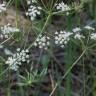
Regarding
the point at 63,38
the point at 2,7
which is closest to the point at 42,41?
the point at 63,38

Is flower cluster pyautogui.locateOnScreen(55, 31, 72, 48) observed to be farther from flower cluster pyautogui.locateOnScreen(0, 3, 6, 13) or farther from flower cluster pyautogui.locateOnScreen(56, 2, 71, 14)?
flower cluster pyautogui.locateOnScreen(0, 3, 6, 13)

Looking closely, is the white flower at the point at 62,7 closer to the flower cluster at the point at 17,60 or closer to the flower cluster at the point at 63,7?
the flower cluster at the point at 63,7

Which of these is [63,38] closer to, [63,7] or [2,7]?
[63,7]

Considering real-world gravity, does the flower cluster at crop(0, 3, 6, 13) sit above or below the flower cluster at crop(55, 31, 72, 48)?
above

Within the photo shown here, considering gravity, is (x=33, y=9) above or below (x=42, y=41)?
above

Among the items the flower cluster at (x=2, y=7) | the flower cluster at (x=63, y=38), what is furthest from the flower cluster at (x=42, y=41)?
the flower cluster at (x=2, y=7)

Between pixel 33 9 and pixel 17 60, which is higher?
pixel 33 9

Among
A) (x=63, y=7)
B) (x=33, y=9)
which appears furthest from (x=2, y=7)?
(x=63, y=7)

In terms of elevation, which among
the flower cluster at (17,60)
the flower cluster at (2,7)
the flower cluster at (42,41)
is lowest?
the flower cluster at (17,60)

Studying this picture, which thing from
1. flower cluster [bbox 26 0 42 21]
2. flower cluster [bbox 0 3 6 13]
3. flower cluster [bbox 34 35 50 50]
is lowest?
flower cluster [bbox 34 35 50 50]

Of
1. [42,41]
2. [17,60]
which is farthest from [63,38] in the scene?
[17,60]

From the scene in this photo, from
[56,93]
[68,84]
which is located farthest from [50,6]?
[56,93]

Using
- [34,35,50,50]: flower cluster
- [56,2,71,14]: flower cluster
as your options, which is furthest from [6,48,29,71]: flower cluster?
[56,2,71,14]: flower cluster
